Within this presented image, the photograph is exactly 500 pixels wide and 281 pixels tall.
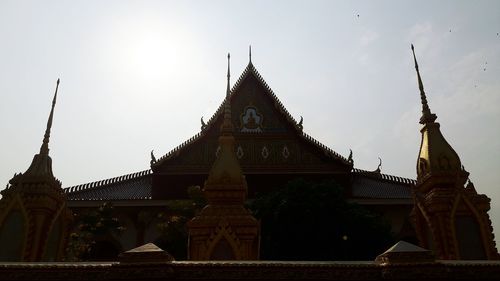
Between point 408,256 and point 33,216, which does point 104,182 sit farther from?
point 408,256

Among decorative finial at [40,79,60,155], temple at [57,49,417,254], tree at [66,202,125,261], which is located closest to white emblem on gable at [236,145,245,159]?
temple at [57,49,417,254]

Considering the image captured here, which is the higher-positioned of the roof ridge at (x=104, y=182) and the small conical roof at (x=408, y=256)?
the roof ridge at (x=104, y=182)

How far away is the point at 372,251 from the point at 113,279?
9426 mm

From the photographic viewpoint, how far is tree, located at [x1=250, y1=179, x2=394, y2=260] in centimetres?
Result: 1239

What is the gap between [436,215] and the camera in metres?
6.90

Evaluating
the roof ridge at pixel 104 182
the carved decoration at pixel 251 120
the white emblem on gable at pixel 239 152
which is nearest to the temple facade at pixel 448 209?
the white emblem on gable at pixel 239 152

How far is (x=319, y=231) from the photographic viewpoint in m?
12.5

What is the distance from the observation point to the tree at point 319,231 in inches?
488

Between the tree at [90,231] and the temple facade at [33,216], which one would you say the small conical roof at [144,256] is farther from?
the tree at [90,231]

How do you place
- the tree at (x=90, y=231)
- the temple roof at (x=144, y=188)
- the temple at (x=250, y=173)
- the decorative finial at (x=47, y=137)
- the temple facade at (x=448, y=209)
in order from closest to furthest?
the temple facade at (x=448, y=209), the decorative finial at (x=47, y=137), the tree at (x=90, y=231), the temple at (x=250, y=173), the temple roof at (x=144, y=188)

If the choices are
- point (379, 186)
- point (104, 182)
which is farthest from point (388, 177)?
point (104, 182)

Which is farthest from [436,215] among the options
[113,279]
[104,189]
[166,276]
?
[104,189]

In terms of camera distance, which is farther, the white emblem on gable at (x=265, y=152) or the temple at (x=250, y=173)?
the white emblem on gable at (x=265, y=152)

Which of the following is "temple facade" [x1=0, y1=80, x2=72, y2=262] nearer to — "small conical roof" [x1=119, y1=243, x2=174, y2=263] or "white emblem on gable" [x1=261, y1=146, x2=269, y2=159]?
"small conical roof" [x1=119, y1=243, x2=174, y2=263]
